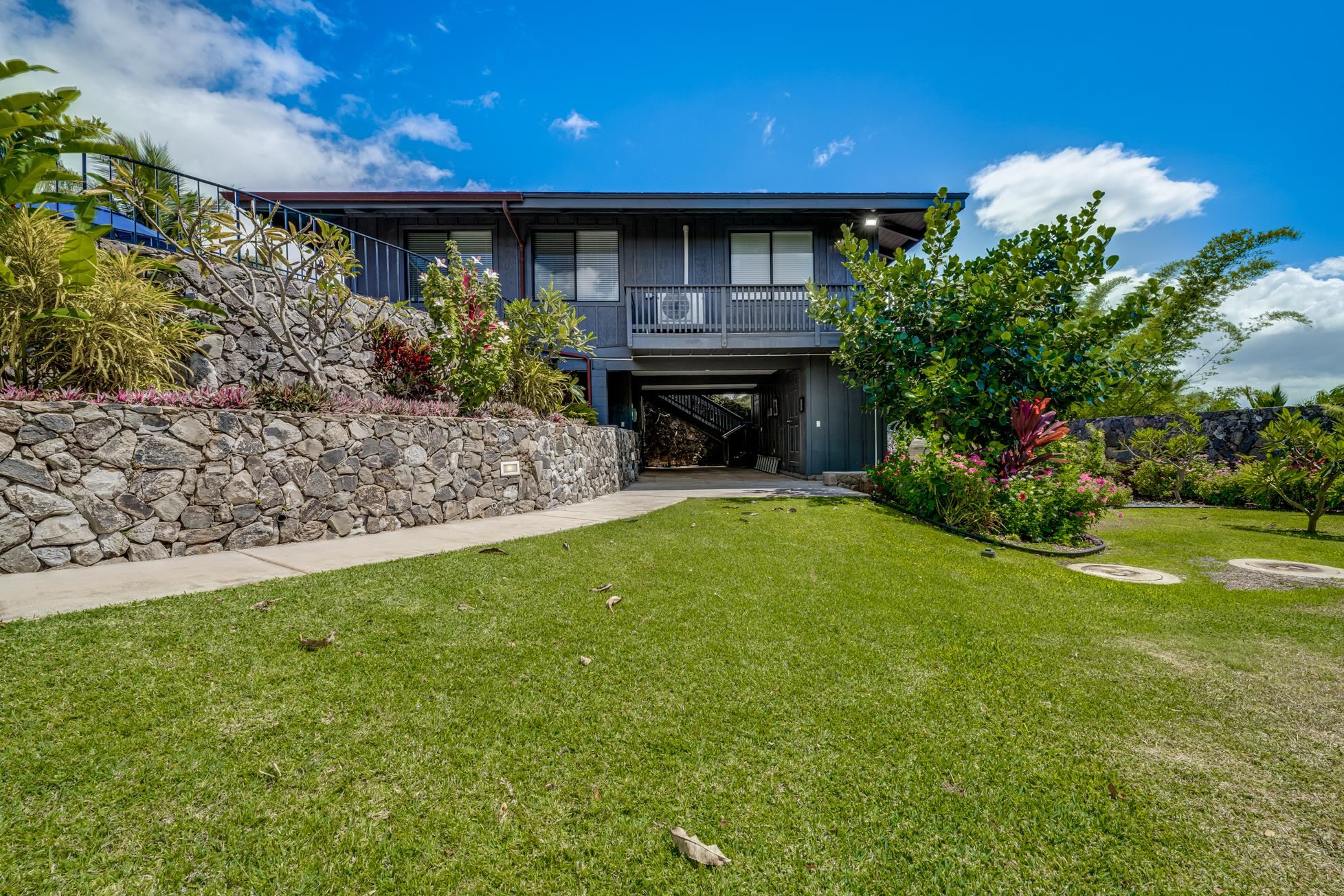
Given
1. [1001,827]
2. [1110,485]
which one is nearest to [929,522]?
[1110,485]

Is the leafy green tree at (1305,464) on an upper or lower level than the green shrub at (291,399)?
lower

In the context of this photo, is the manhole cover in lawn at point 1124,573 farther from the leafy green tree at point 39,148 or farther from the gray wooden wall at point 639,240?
the gray wooden wall at point 639,240

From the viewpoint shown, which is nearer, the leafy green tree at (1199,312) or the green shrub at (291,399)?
the green shrub at (291,399)

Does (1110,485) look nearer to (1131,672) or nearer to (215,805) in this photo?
(1131,672)

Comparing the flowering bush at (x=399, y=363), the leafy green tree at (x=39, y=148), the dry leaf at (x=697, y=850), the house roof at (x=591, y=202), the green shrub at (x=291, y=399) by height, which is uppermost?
the house roof at (x=591, y=202)

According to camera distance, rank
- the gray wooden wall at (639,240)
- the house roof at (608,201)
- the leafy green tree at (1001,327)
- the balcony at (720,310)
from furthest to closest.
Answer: the gray wooden wall at (639,240), the balcony at (720,310), the house roof at (608,201), the leafy green tree at (1001,327)

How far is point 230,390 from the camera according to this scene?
4.77 meters

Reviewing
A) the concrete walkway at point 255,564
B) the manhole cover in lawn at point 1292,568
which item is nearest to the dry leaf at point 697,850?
the concrete walkway at point 255,564

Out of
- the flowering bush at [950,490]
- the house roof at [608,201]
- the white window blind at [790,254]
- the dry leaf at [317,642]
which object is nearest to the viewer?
the dry leaf at [317,642]

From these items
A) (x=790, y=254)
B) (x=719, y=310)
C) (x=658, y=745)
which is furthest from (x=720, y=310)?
(x=658, y=745)

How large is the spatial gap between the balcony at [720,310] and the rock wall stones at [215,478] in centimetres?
587

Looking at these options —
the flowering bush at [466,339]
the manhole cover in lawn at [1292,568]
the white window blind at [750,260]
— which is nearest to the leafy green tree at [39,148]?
the flowering bush at [466,339]

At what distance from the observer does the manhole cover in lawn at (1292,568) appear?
4.28m

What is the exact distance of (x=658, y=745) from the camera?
1877mm
